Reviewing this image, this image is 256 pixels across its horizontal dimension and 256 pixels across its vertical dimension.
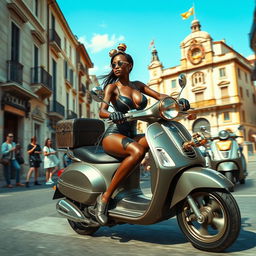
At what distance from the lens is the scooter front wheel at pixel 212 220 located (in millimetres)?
1976

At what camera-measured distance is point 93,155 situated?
2.81 m

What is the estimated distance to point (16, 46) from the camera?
1470 centimetres

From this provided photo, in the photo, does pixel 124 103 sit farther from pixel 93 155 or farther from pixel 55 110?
pixel 55 110

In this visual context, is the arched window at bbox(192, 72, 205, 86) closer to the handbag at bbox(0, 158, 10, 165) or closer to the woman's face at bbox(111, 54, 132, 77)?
the handbag at bbox(0, 158, 10, 165)

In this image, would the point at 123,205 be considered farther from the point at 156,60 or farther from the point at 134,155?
the point at 156,60

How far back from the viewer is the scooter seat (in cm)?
271

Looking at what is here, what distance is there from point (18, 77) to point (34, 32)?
12.2 feet

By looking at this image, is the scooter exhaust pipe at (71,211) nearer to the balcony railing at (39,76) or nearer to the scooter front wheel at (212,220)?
the scooter front wheel at (212,220)

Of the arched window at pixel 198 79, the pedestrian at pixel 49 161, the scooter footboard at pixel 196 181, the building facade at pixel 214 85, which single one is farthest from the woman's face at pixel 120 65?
the arched window at pixel 198 79

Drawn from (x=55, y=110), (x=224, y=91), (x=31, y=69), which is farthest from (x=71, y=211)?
(x=224, y=91)

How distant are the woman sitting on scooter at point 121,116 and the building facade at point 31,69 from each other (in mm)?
11199

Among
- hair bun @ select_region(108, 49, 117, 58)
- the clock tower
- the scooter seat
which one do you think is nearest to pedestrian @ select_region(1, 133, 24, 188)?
the scooter seat

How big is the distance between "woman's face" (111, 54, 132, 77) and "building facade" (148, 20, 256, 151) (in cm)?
3715

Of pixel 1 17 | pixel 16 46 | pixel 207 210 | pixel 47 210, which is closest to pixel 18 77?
pixel 16 46
